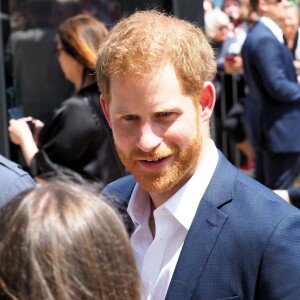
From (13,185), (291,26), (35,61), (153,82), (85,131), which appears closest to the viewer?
(153,82)

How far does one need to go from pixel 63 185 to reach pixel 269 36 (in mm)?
4705

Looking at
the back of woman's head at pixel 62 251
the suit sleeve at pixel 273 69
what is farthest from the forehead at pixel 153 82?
the suit sleeve at pixel 273 69

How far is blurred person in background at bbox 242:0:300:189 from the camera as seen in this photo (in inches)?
243

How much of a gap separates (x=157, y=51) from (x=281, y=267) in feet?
2.08

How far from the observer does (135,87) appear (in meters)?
2.22

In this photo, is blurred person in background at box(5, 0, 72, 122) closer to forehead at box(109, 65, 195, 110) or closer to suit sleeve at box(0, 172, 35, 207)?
suit sleeve at box(0, 172, 35, 207)

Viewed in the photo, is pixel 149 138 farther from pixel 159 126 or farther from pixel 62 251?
pixel 62 251

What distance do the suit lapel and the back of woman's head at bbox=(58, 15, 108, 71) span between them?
2639 mm

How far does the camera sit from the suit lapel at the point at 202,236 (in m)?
2.14

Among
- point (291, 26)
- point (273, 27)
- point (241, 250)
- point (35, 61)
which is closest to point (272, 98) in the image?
point (273, 27)

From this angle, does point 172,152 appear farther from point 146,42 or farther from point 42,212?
point 42,212

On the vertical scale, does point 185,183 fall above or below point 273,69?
above

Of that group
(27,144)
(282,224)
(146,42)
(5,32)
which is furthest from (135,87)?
(5,32)

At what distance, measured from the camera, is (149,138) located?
2.23m
